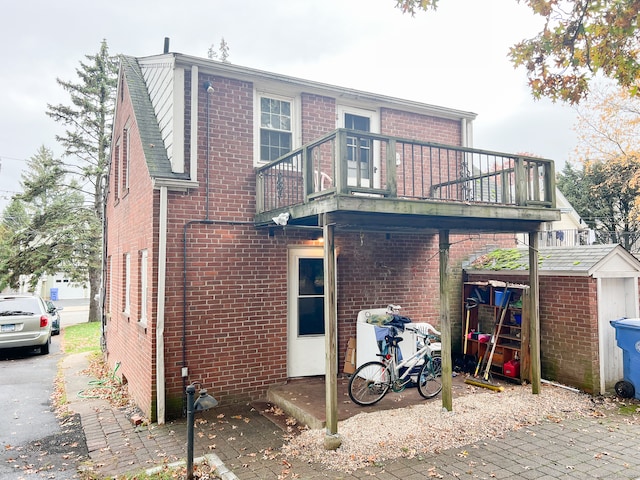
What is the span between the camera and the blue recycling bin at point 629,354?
6527mm

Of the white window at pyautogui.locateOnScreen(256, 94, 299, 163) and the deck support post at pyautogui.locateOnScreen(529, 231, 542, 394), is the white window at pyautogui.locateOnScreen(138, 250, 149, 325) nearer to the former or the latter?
the white window at pyautogui.locateOnScreen(256, 94, 299, 163)

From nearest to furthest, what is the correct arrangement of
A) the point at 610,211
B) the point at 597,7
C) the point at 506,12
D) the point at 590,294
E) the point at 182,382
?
the point at 597,7
the point at 506,12
the point at 182,382
the point at 590,294
the point at 610,211

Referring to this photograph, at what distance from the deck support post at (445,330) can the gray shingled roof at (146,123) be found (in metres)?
4.11

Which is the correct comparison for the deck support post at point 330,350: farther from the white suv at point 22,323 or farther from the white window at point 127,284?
the white suv at point 22,323

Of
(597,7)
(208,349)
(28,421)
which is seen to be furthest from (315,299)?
(597,7)

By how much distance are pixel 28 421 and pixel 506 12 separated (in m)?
9.01

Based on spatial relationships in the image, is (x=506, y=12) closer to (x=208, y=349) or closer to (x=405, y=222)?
(x=405, y=222)

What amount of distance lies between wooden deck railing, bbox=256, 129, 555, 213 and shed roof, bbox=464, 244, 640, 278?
4.60 ft

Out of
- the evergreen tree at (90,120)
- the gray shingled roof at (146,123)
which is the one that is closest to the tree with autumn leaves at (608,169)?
the gray shingled roof at (146,123)

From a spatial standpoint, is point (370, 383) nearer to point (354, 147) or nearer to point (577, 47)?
point (354, 147)

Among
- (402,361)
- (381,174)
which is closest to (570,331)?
(402,361)

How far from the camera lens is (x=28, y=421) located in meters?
6.63

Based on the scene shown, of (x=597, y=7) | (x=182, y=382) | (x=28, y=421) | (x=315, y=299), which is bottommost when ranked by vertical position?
(x=28, y=421)

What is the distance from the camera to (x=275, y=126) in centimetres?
755
